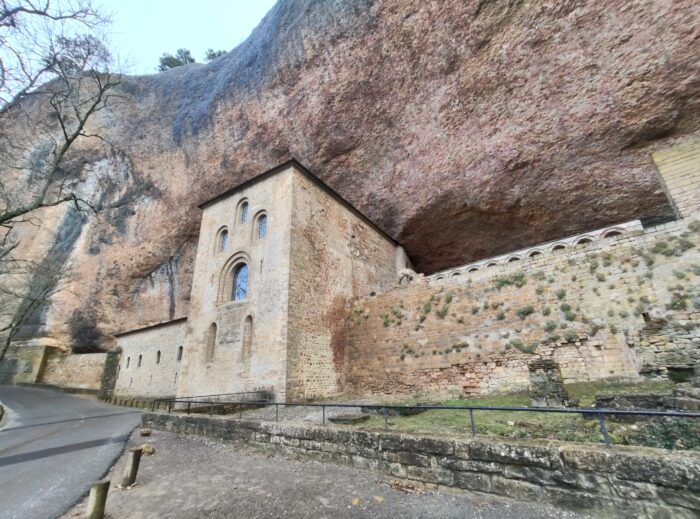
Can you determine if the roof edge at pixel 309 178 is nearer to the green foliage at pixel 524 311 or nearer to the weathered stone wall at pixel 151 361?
the weathered stone wall at pixel 151 361

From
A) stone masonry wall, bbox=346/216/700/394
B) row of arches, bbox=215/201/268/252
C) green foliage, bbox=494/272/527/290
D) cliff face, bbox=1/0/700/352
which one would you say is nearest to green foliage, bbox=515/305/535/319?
stone masonry wall, bbox=346/216/700/394

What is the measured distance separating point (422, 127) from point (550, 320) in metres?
9.45

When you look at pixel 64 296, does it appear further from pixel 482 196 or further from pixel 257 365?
pixel 482 196

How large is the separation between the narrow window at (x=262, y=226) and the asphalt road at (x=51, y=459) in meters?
7.84

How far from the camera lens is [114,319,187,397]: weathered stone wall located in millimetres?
18078

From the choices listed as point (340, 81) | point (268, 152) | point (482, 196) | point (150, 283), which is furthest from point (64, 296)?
point (482, 196)

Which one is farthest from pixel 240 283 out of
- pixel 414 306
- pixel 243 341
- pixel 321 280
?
pixel 414 306

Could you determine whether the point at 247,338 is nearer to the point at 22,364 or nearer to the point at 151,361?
the point at 151,361

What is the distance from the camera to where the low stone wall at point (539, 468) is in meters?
Answer: 2.63

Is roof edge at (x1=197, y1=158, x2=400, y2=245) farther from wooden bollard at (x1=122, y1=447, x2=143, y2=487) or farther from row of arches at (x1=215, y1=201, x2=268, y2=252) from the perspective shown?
wooden bollard at (x1=122, y1=447, x2=143, y2=487)

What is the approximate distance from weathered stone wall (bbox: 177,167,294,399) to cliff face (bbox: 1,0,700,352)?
4.26 metres

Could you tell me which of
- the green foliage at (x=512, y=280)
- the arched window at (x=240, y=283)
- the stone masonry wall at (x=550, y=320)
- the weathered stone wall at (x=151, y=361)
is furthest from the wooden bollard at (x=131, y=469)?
the weathered stone wall at (x=151, y=361)

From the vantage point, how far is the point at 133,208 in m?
22.7

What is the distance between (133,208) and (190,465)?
2300 cm
